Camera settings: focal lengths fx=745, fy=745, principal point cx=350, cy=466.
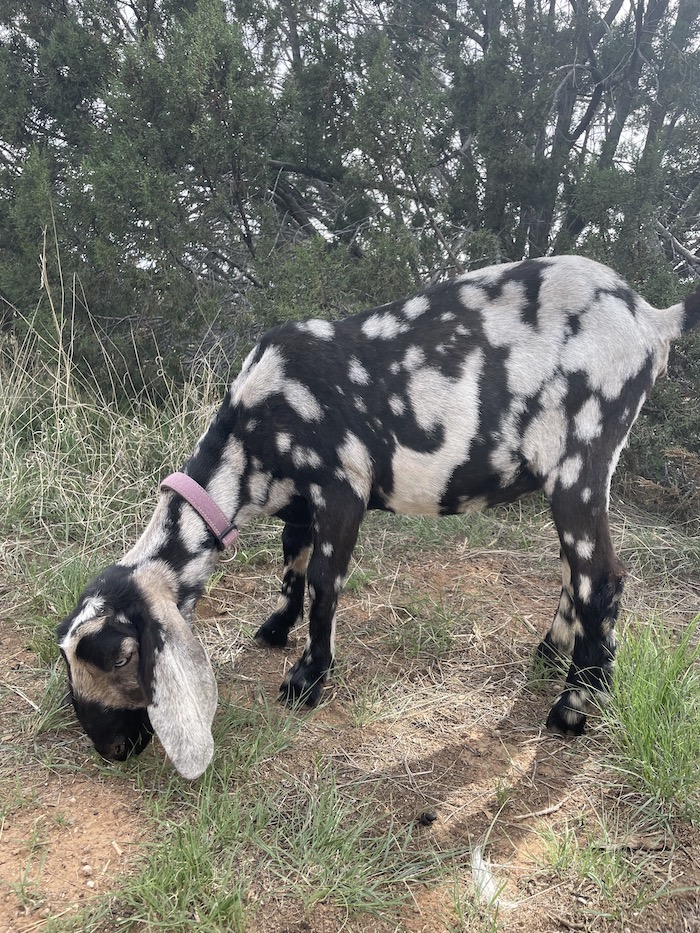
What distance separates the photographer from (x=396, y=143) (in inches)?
185

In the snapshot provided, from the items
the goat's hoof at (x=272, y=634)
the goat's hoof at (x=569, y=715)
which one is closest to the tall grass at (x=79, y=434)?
the goat's hoof at (x=272, y=634)

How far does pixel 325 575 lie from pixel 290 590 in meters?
0.52

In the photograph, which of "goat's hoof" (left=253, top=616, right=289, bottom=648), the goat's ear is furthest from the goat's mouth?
"goat's hoof" (left=253, top=616, right=289, bottom=648)

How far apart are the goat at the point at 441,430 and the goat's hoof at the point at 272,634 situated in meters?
0.42

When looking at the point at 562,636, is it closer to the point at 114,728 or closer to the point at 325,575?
the point at 325,575

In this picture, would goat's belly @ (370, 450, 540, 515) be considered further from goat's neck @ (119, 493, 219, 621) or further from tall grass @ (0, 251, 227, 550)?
tall grass @ (0, 251, 227, 550)

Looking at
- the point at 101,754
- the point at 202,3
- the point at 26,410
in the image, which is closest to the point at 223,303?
the point at 26,410

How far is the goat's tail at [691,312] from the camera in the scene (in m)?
2.69

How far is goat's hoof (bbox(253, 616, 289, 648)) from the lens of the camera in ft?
10.6

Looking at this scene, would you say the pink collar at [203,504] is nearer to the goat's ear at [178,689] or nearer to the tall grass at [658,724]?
the goat's ear at [178,689]

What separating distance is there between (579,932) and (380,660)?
1.39 m

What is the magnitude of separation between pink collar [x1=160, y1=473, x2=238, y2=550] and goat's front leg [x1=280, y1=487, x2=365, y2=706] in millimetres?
342

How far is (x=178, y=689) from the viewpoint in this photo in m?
2.18

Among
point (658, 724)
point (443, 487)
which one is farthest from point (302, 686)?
point (658, 724)
